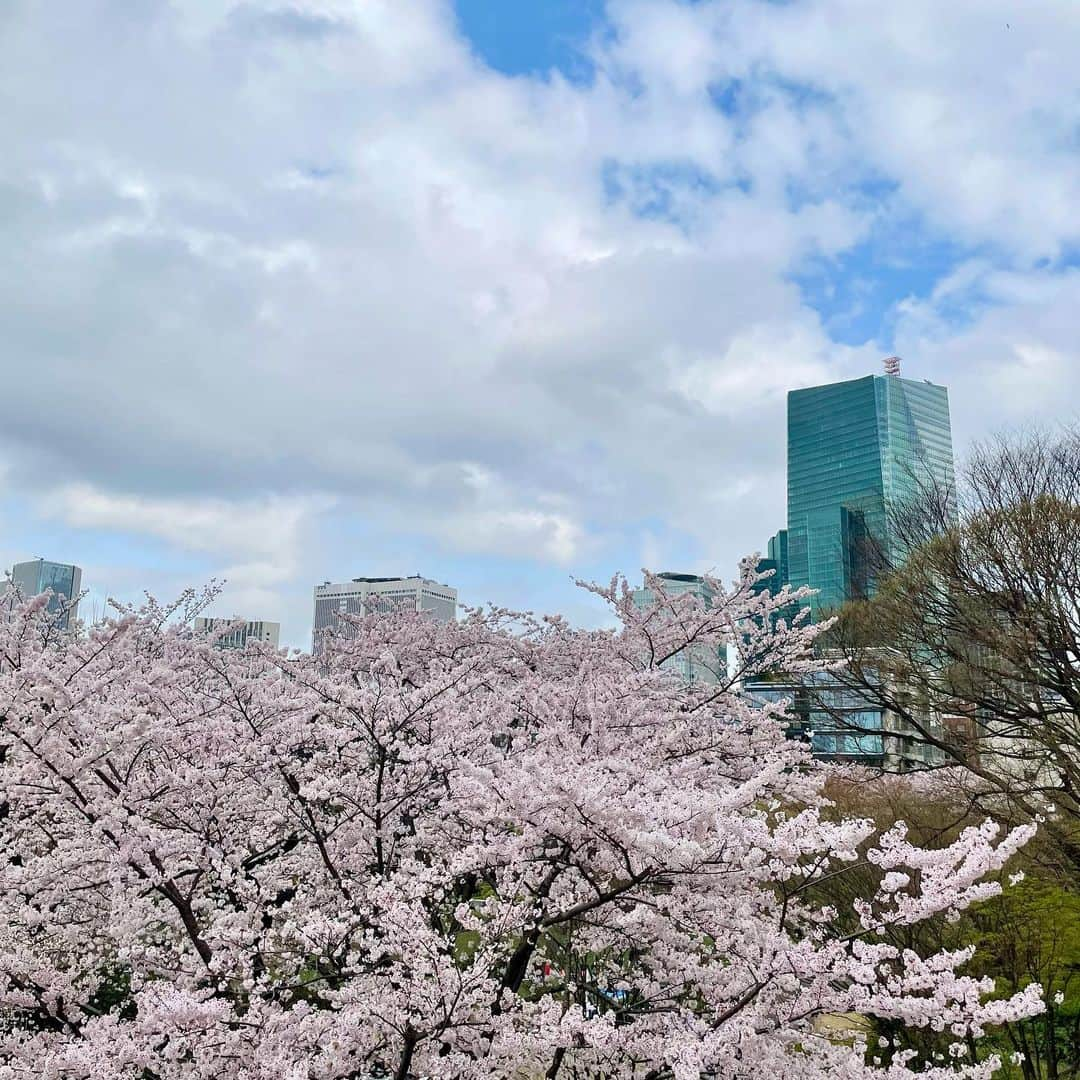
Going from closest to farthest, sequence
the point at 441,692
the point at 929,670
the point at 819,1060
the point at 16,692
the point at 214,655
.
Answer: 1. the point at 819,1060
2. the point at 16,692
3. the point at 441,692
4. the point at 214,655
5. the point at 929,670

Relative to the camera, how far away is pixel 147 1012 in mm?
4305

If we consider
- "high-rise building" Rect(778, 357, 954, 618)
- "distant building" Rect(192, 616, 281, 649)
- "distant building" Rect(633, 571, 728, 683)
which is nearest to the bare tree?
"distant building" Rect(633, 571, 728, 683)

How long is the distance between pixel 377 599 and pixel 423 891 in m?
9.09

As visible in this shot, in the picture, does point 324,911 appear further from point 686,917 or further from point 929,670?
point 929,670

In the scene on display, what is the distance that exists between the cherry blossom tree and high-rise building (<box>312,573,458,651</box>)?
528cm

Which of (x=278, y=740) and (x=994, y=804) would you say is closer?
(x=278, y=740)

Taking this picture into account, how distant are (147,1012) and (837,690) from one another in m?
12.0

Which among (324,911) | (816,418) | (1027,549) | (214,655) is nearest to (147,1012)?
(324,911)

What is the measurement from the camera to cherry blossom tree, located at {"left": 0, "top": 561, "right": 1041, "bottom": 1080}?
13.8ft

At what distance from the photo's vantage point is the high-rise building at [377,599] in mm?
13031

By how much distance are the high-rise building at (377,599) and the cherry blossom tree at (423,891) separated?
5277 millimetres

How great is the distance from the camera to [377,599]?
13.3 m

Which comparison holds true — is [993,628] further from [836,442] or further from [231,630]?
[836,442]

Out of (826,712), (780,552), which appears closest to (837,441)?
(780,552)
